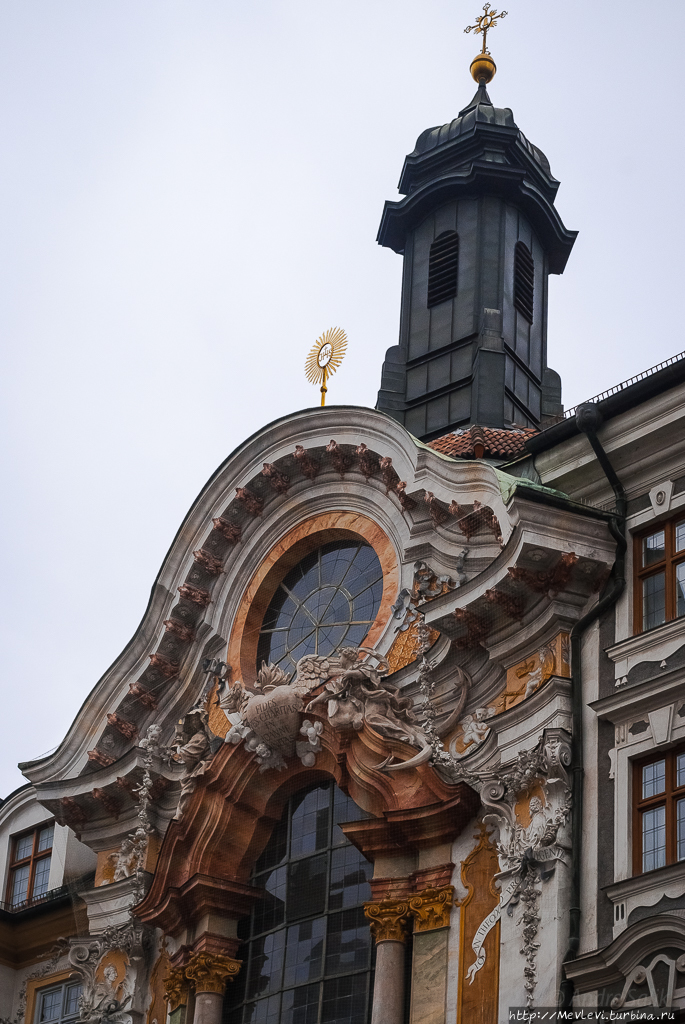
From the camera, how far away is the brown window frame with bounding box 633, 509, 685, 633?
70.3ft

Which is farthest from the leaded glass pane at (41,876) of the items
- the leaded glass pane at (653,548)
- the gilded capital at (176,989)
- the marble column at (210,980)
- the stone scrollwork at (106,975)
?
the leaded glass pane at (653,548)

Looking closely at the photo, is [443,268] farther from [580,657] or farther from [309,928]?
[309,928]

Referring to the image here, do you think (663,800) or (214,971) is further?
(214,971)

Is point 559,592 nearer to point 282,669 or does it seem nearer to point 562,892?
point 562,892

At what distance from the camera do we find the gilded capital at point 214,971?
25234mm

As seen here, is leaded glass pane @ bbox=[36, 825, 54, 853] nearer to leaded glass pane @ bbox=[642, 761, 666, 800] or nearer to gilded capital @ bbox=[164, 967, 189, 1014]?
gilded capital @ bbox=[164, 967, 189, 1014]

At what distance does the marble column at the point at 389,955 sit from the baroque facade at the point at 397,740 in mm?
37

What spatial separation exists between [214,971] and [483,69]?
A: 20.7 meters

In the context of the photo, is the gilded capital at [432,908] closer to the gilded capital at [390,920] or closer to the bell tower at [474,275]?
the gilded capital at [390,920]

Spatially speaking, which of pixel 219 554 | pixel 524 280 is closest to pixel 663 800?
pixel 219 554

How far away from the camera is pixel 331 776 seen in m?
25.3

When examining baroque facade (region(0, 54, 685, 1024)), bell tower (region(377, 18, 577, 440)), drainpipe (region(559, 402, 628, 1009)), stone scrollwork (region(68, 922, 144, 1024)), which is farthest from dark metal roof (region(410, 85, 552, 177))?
stone scrollwork (region(68, 922, 144, 1024))

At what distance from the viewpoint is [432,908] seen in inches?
886

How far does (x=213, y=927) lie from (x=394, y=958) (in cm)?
386
